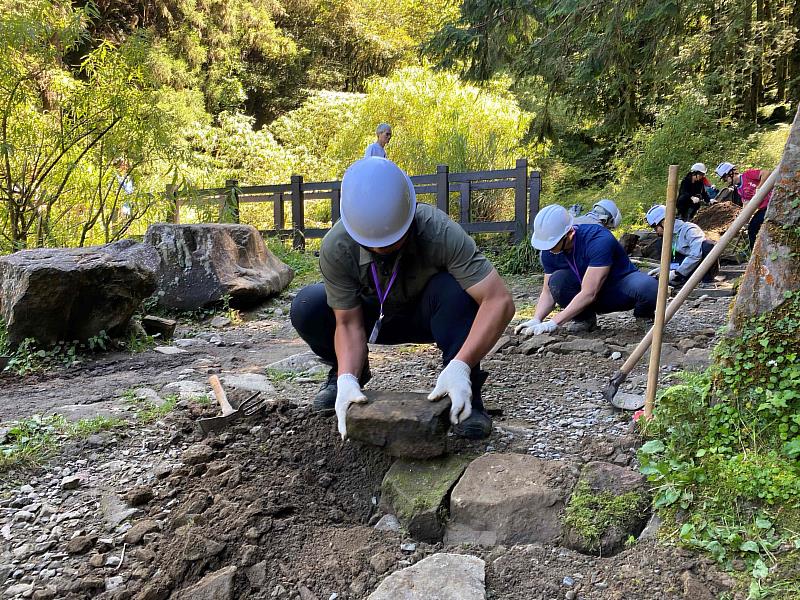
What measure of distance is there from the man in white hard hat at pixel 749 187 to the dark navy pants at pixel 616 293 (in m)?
1.49

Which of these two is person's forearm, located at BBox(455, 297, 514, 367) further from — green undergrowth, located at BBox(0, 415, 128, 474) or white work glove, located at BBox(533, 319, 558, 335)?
green undergrowth, located at BBox(0, 415, 128, 474)

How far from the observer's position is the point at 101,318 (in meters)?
4.55

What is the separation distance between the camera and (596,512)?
193cm

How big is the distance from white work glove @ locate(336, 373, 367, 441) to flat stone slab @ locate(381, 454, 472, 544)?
257 millimetres

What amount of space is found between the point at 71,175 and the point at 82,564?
204 inches

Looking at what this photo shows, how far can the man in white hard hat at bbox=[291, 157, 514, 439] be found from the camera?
7.82 ft

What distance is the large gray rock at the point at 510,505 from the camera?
1.99m

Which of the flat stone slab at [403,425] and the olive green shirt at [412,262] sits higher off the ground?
the olive green shirt at [412,262]

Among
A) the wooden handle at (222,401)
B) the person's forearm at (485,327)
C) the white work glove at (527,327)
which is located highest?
the person's forearm at (485,327)

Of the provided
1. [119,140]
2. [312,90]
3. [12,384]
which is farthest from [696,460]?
[312,90]

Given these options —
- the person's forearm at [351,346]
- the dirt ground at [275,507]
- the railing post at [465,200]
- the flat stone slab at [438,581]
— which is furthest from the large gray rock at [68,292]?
the railing post at [465,200]

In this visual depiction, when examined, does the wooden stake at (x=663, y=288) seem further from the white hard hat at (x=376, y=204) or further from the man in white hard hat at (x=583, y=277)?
the man in white hard hat at (x=583, y=277)

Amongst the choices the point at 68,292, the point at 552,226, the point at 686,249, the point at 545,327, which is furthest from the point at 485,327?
the point at 686,249

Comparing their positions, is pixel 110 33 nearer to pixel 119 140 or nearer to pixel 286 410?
pixel 119 140
